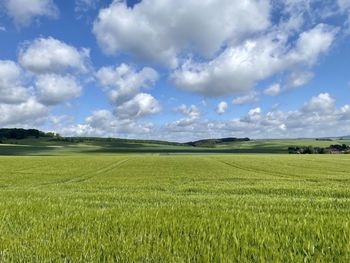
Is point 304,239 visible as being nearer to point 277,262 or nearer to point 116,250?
point 277,262

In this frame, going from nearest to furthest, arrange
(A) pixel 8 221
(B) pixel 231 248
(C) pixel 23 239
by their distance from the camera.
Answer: (B) pixel 231 248 → (C) pixel 23 239 → (A) pixel 8 221

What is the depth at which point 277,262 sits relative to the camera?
4508 millimetres

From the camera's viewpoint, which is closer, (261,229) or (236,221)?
(261,229)

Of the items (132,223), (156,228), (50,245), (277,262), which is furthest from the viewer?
(132,223)

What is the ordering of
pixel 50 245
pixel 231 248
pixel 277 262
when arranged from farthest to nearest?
1. pixel 50 245
2. pixel 231 248
3. pixel 277 262

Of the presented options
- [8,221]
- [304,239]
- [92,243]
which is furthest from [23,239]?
[304,239]

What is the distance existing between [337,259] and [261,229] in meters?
1.56

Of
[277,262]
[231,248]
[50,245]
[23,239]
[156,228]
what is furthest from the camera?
[156,228]

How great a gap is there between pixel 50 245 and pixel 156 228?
1.92 meters

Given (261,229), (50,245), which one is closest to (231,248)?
(261,229)

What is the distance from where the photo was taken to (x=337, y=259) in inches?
187

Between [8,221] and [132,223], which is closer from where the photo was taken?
[132,223]

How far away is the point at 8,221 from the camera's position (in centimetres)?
750

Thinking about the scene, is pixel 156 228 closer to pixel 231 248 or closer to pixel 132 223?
pixel 132 223
